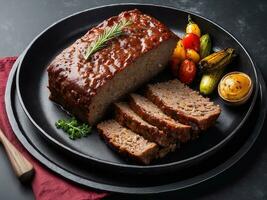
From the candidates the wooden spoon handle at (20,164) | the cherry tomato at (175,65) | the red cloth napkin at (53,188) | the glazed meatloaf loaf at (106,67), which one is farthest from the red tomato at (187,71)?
the wooden spoon handle at (20,164)

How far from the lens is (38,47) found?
6.27 meters

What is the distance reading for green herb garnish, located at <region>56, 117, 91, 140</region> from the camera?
5424mm

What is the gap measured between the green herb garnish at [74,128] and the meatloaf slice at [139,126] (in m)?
0.35

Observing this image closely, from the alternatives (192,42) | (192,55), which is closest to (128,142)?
(192,55)

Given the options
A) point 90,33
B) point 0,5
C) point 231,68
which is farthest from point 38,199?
point 0,5

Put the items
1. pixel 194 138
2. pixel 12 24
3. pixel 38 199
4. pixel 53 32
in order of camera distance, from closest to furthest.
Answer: pixel 38 199 → pixel 194 138 → pixel 53 32 → pixel 12 24

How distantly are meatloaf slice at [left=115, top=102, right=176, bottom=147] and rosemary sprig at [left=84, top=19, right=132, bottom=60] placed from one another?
2.02ft

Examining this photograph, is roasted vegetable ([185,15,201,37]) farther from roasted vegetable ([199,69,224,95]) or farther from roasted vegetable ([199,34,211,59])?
roasted vegetable ([199,69,224,95])

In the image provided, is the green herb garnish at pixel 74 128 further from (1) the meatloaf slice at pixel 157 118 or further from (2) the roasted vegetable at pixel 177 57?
(2) the roasted vegetable at pixel 177 57

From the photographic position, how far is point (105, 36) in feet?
18.8

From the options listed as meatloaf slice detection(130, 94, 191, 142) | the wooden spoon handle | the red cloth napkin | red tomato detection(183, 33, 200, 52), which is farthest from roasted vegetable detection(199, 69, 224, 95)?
the wooden spoon handle

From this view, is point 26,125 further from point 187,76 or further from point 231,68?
point 231,68

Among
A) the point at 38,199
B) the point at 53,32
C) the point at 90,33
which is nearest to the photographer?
the point at 38,199

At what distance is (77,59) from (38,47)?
873 millimetres
